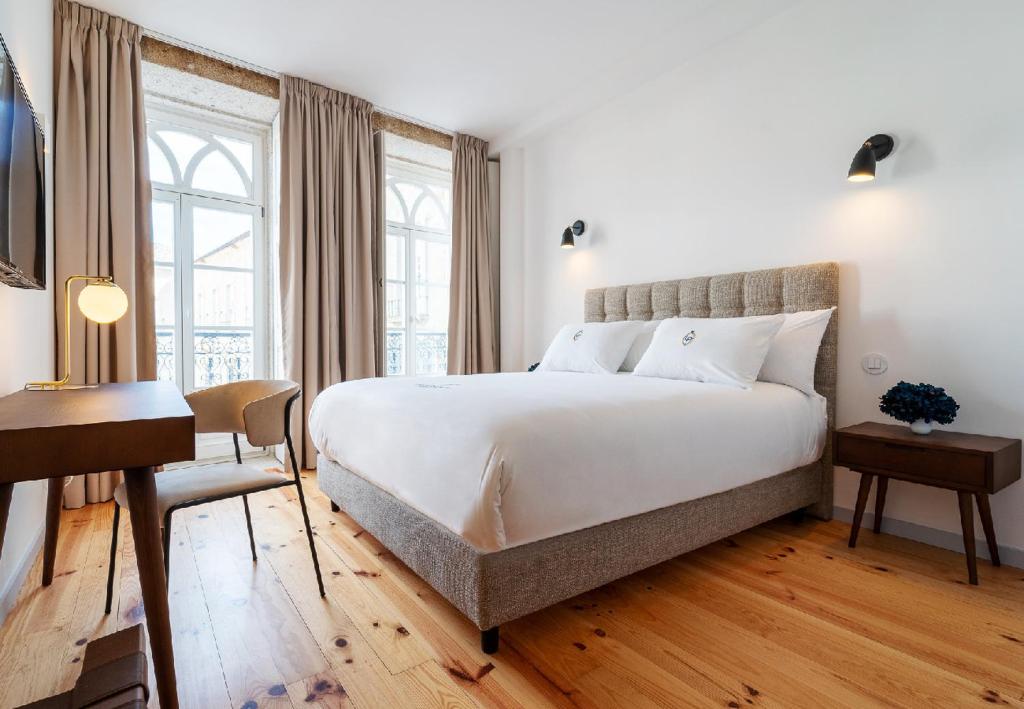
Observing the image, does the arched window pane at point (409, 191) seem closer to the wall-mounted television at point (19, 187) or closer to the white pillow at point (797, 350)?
the wall-mounted television at point (19, 187)

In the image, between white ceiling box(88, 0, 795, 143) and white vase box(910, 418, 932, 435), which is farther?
white ceiling box(88, 0, 795, 143)

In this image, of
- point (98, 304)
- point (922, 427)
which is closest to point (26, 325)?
point (98, 304)

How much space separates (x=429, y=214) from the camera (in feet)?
16.0

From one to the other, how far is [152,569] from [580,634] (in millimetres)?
1181

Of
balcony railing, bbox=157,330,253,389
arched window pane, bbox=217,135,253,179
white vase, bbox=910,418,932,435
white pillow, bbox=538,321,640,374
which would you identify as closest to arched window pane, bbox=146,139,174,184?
arched window pane, bbox=217,135,253,179

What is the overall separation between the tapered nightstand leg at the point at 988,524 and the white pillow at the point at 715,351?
0.92 meters

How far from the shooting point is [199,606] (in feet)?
5.73

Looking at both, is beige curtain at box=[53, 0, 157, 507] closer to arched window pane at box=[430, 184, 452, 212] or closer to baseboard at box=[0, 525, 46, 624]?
baseboard at box=[0, 525, 46, 624]

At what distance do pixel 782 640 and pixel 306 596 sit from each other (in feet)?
5.18

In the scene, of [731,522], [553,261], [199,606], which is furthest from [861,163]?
[199,606]

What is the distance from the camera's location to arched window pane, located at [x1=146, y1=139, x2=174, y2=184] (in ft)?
11.6

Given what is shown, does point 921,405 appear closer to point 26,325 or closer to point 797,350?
point 797,350

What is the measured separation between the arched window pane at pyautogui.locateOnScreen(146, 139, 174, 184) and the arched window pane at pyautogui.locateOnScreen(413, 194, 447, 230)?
6.28ft

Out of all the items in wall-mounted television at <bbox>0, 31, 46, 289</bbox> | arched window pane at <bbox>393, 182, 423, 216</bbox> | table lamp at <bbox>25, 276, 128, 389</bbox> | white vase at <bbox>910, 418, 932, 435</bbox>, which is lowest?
white vase at <bbox>910, 418, 932, 435</bbox>
